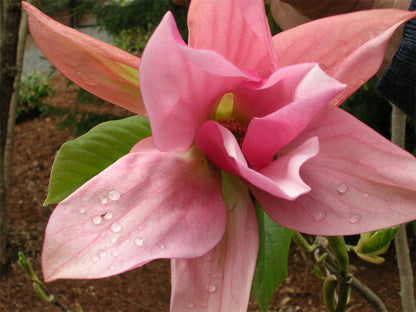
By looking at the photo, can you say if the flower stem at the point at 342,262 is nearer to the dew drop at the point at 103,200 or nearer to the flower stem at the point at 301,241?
the flower stem at the point at 301,241

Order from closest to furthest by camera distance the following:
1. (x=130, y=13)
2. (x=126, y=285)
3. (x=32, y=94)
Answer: (x=126, y=285), (x=130, y=13), (x=32, y=94)

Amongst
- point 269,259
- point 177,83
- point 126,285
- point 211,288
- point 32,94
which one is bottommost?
point 32,94

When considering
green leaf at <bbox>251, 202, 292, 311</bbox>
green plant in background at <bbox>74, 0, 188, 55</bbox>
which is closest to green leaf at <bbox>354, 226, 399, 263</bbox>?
green leaf at <bbox>251, 202, 292, 311</bbox>

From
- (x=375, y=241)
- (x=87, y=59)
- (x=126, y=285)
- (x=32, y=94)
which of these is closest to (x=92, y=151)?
(x=87, y=59)

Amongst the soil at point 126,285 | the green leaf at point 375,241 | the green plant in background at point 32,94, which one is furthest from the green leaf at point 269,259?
the green plant in background at point 32,94

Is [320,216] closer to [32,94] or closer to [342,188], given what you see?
[342,188]

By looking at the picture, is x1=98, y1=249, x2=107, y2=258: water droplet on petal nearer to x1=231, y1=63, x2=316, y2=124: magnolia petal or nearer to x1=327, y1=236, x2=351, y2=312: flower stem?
x1=231, y1=63, x2=316, y2=124: magnolia petal

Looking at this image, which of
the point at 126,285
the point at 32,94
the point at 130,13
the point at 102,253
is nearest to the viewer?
the point at 102,253
